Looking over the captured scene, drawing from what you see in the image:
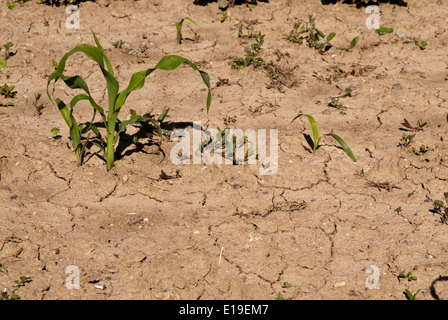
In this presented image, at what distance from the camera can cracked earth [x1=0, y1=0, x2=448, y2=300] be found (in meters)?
2.91

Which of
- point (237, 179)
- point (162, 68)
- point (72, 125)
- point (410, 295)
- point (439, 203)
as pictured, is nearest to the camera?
point (410, 295)

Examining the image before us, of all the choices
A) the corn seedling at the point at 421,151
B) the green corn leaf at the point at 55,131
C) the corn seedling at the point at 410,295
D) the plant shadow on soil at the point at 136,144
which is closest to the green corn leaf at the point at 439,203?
the corn seedling at the point at 421,151

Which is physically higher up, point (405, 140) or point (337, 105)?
point (337, 105)

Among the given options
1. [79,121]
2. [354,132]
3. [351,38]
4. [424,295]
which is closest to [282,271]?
[424,295]

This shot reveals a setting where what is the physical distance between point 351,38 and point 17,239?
351 centimetres

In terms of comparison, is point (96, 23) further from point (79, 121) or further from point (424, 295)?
point (424, 295)

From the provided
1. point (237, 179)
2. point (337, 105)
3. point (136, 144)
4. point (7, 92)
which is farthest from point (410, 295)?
point (7, 92)

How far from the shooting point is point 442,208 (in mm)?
3295

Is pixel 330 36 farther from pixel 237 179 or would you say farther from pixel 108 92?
pixel 108 92

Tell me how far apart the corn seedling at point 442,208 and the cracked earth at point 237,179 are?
0.06 meters

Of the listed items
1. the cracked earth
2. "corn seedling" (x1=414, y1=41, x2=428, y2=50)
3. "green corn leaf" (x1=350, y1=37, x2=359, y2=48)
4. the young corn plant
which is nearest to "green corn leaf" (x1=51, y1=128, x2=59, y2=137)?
the cracked earth

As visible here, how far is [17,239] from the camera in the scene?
305cm

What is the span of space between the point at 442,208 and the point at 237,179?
1308mm

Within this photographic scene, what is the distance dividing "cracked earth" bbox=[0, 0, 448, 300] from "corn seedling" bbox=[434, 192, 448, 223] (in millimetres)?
57
